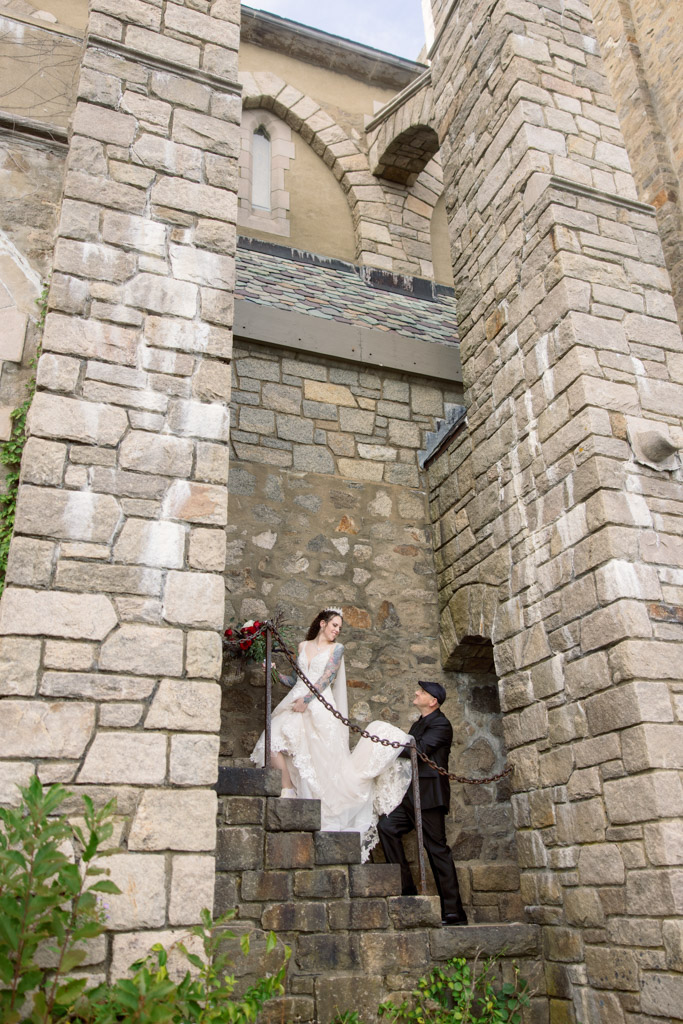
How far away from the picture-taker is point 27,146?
4383mm

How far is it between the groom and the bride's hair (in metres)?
0.80

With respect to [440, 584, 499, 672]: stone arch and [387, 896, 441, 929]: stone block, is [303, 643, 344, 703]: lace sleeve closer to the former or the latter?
[440, 584, 499, 672]: stone arch

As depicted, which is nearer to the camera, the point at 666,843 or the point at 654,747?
the point at 666,843

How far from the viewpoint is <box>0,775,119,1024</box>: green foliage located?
2355mm

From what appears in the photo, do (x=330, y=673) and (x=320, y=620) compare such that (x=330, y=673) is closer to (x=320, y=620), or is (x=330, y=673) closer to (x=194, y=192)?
(x=320, y=620)

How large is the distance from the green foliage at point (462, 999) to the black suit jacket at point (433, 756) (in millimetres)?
854

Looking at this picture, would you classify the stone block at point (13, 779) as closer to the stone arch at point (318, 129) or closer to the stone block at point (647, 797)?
the stone block at point (647, 797)

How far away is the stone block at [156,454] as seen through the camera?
3502 mm

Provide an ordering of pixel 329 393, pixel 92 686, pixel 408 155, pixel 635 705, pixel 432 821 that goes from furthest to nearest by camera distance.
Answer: pixel 408 155 < pixel 329 393 < pixel 432 821 < pixel 635 705 < pixel 92 686

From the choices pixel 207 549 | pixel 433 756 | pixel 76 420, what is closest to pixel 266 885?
pixel 433 756

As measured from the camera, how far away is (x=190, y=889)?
116 inches

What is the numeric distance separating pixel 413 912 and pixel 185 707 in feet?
6.07

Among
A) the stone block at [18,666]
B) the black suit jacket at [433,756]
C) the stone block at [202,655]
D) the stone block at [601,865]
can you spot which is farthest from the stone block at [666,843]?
the stone block at [18,666]

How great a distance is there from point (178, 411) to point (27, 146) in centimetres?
189
